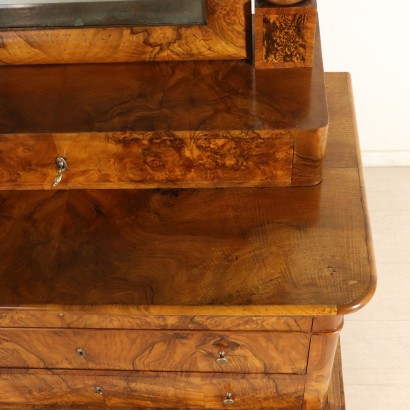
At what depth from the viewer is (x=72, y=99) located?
1.17 m

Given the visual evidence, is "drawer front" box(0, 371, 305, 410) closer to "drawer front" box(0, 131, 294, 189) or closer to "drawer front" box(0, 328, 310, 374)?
"drawer front" box(0, 328, 310, 374)

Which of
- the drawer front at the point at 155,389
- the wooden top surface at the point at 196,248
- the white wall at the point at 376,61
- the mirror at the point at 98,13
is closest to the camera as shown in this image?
the wooden top surface at the point at 196,248

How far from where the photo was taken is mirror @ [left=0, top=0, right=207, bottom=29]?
3.76ft

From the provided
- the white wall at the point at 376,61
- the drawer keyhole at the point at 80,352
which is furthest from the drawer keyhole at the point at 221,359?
the white wall at the point at 376,61

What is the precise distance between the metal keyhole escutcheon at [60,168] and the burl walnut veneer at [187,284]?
5 cm

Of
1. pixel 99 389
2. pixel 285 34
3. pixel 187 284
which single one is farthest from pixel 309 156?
pixel 99 389

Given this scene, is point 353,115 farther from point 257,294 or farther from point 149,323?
point 149,323

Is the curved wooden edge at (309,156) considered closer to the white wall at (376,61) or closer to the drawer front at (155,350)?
the drawer front at (155,350)

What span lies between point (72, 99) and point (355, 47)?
0.80 metres

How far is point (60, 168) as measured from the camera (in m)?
1.18

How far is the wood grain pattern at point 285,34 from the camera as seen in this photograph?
1080mm

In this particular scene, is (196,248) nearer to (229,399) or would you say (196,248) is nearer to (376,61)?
(229,399)

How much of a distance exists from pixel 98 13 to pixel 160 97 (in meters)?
0.19

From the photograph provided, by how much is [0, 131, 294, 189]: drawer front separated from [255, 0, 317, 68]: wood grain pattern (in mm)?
165
